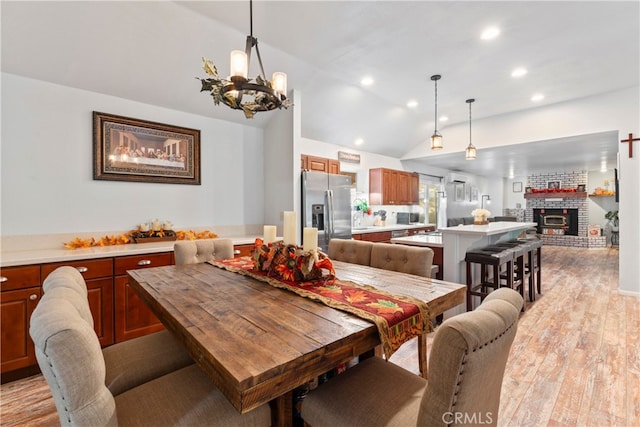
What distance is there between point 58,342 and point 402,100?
482cm

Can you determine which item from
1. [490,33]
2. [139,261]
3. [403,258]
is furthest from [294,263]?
Result: [490,33]

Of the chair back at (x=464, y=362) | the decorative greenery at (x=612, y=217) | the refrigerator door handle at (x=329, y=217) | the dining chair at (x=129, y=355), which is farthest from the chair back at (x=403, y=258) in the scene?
the decorative greenery at (x=612, y=217)

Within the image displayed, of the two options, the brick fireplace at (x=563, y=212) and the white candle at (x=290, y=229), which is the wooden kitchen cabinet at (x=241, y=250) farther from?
the brick fireplace at (x=563, y=212)

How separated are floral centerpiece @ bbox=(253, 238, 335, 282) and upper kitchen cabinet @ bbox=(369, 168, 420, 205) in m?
4.32

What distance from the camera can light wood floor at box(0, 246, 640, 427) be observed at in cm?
177

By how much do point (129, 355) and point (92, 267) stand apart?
4.38 ft

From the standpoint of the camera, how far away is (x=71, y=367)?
2.48 ft

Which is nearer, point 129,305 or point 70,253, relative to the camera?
point 70,253

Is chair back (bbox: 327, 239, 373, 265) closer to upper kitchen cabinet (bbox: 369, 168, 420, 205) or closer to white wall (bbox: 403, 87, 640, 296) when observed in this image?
upper kitchen cabinet (bbox: 369, 168, 420, 205)

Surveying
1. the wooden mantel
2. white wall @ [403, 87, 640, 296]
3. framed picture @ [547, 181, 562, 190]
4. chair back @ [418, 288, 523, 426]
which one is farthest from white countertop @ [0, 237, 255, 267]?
framed picture @ [547, 181, 562, 190]

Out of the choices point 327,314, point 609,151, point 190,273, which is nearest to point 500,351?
point 327,314

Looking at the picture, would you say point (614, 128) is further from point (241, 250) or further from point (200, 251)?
point (200, 251)

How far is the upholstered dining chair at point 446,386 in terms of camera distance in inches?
28.3

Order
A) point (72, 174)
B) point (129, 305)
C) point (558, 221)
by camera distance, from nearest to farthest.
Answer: point (129, 305)
point (72, 174)
point (558, 221)
